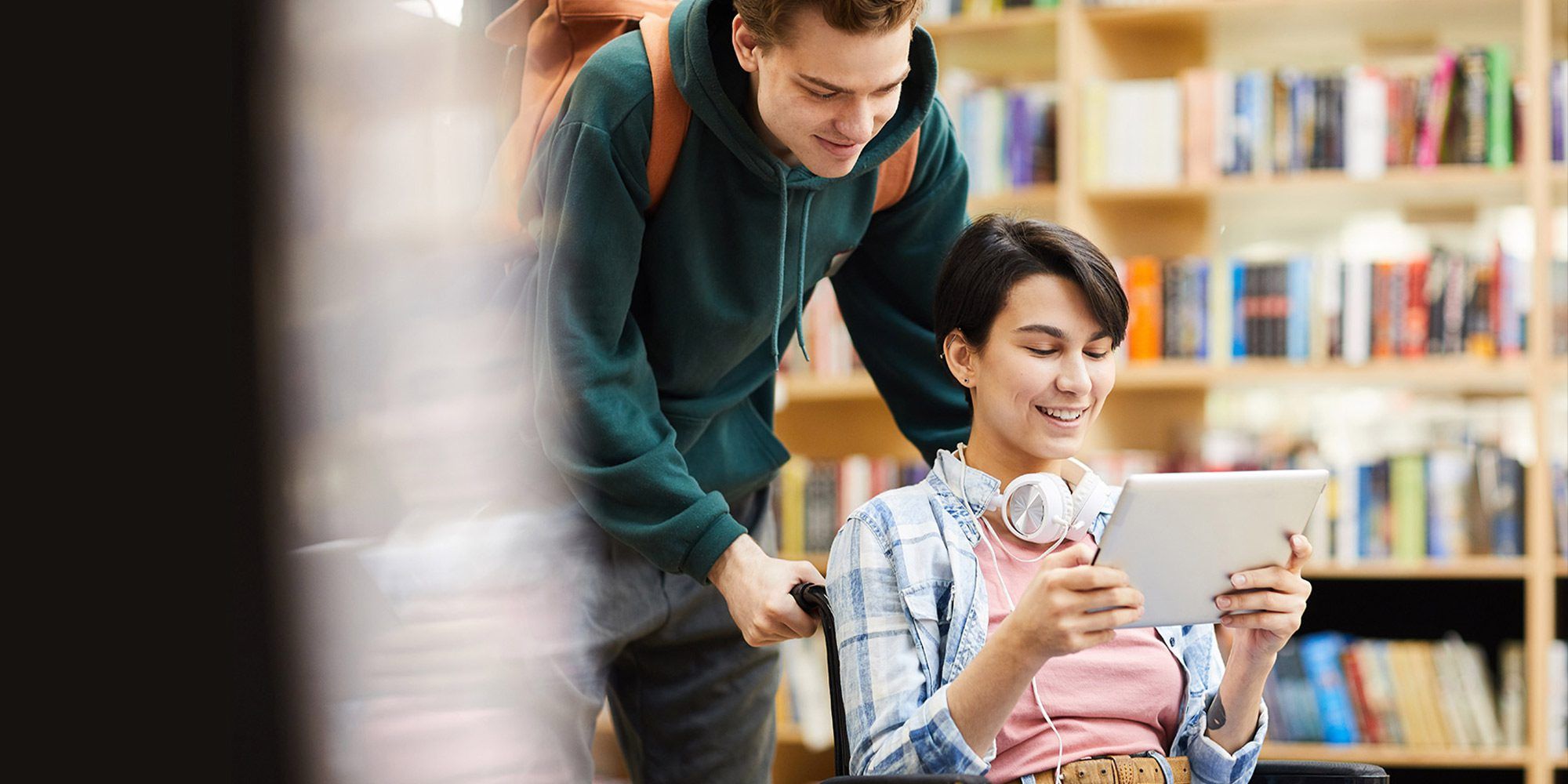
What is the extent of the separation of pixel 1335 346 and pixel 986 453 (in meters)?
1.74

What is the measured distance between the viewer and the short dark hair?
1.08 metres

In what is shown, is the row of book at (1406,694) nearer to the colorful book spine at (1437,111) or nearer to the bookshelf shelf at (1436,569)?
the bookshelf shelf at (1436,569)

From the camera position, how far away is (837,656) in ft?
3.34

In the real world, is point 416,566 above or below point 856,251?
below

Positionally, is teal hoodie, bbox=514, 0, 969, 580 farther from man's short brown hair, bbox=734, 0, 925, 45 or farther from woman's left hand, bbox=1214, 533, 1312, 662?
woman's left hand, bbox=1214, 533, 1312, 662

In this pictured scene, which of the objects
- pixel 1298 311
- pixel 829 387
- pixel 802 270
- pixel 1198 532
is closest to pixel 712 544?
pixel 802 270

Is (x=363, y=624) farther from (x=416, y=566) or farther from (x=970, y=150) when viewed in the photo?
(x=970, y=150)

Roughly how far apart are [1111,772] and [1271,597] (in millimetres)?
187

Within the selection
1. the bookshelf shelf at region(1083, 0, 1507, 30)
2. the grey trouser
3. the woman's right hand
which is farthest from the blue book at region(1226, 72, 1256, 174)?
the woman's right hand

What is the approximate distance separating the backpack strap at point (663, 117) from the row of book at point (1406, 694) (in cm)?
190

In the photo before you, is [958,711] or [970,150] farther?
[970,150]

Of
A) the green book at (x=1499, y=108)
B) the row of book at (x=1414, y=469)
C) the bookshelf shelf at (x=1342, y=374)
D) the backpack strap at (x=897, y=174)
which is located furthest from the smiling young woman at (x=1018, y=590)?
the green book at (x=1499, y=108)

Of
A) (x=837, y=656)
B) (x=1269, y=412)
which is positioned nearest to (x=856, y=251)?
(x=837, y=656)

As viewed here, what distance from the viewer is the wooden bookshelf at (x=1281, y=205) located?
2.45 m
